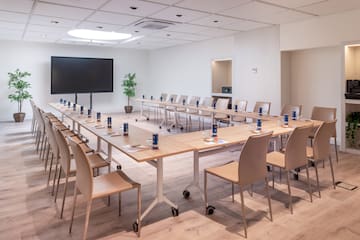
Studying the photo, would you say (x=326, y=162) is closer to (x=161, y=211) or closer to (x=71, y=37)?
(x=161, y=211)

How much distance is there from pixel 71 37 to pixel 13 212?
6.92 meters

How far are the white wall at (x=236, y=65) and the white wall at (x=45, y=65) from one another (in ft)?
5.05

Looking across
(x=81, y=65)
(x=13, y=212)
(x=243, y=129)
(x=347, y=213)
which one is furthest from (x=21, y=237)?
(x=81, y=65)

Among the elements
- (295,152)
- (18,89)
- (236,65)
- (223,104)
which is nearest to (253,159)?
(295,152)

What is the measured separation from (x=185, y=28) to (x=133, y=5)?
234 cm

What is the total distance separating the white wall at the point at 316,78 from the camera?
5.95 m

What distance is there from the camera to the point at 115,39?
9.43 m

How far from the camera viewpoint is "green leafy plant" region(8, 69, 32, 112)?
9.12m

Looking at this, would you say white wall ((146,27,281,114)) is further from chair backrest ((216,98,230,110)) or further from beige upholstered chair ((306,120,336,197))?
beige upholstered chair ((306,120,336,197))

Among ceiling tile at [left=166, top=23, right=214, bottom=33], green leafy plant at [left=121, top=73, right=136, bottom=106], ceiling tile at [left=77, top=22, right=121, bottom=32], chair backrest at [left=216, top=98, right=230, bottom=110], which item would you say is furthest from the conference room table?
green leafy plant at [left=121, top=73, right=136, bottom=106]

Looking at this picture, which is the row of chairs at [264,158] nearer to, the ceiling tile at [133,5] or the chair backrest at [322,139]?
the chair backrest at [322,139]

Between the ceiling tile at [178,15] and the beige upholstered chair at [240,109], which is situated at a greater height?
the ceiling tile at [178,15]

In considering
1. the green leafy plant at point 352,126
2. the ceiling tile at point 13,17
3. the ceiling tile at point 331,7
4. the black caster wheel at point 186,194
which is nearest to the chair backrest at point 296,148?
the black caster wheel at point 186,194

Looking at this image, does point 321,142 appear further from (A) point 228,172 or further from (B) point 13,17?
(B) point 13,17
